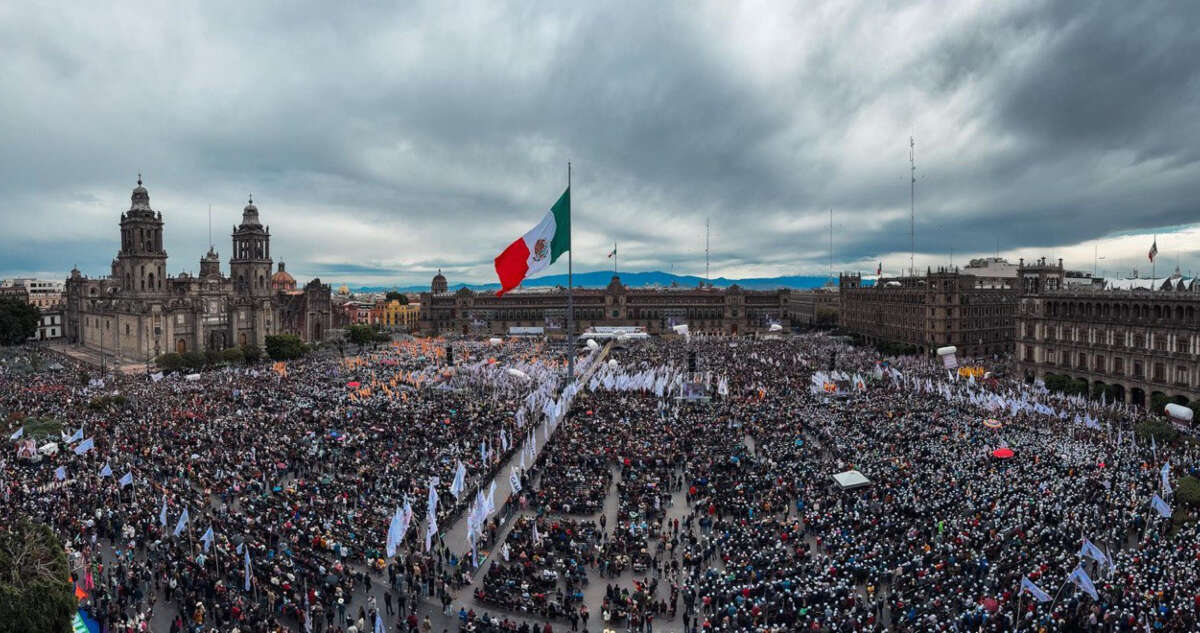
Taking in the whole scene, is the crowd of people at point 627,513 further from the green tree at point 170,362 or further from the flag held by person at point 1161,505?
the green tree at point 170,362

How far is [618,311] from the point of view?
5394 inches

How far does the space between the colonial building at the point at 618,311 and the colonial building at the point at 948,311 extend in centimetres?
3614

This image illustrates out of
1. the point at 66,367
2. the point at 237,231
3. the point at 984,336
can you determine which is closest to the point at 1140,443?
the point at 984,336

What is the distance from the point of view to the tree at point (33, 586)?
14.4 m

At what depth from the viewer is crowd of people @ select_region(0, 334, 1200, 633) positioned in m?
18.8

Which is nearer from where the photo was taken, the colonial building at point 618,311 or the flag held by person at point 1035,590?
the flag held by person at point 1035,590

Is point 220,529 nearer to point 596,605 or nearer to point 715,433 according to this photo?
point 596,605

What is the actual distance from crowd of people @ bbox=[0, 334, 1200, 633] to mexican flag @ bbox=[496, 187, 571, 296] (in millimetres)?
8266

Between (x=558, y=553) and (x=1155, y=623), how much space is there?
54.8 ft

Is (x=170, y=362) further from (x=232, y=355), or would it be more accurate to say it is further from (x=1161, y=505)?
(x=1161, y=505)

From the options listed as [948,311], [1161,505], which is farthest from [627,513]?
[948,311]

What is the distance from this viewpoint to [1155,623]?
666 inches

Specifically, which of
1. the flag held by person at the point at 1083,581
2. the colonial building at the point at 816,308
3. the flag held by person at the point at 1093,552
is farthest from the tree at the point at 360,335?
the colonial building at the point at 816,308

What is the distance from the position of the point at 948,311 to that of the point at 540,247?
66.5m
